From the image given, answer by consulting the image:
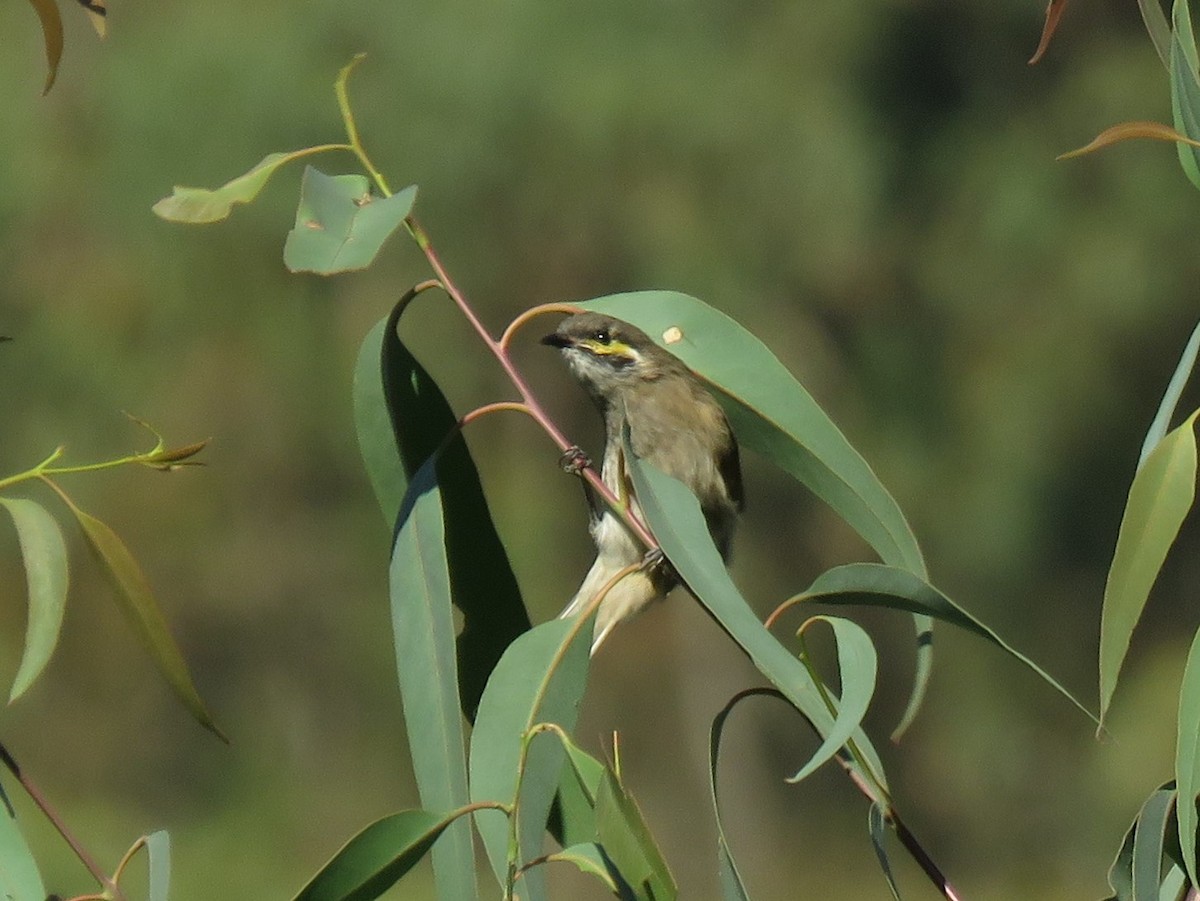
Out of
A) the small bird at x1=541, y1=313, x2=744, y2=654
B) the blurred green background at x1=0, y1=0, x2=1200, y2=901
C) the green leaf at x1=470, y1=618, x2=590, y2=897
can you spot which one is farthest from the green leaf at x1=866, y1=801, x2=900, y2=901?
the blurred green background at x1=0, y1=0, x2=1200, y2=901

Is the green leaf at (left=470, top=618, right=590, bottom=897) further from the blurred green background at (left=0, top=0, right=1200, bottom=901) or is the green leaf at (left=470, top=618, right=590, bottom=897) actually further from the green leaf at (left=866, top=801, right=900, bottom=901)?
the blurred green background at (left=0, top=0, right=1200, bottom=901)

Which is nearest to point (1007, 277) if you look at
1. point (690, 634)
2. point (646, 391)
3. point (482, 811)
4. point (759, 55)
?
point (759, 55)

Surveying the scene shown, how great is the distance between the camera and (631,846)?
1703 millimetres

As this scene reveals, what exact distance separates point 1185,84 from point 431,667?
3.51ft

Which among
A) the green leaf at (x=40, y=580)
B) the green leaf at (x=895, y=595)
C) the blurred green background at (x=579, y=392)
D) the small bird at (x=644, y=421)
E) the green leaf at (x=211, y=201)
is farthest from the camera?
the blurred green background at (x=579, y=392)

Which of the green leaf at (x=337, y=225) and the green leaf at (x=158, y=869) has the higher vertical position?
the green leaf at (x=337, y=225)

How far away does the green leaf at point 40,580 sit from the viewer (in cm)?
195

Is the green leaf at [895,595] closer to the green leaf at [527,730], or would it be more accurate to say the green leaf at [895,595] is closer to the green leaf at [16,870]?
the green leaf at [527,730]

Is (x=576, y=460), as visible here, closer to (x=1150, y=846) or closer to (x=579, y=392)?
(x=1150, y=846)

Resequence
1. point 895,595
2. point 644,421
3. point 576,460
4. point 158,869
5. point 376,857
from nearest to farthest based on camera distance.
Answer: point 376,857 → point 895,595 → point 158,869 → point 576,460 → point 644,421

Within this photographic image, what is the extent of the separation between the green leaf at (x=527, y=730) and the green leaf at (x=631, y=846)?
0.08 meters

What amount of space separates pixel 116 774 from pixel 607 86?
20.0ft

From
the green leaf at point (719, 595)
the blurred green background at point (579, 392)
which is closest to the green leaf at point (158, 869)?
the green leaf at point (719, 595)

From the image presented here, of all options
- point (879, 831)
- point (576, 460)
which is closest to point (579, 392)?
point (576, 460)
